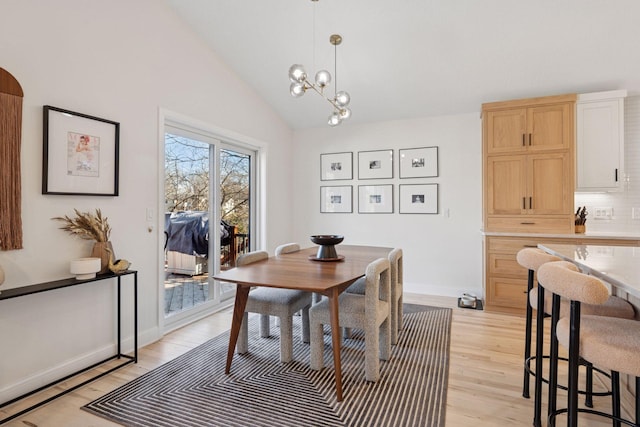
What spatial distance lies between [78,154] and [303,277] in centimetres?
183

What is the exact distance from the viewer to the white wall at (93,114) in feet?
6.78

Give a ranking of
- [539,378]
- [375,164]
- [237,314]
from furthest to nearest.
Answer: [375,164] < [237,314] < [539,378]

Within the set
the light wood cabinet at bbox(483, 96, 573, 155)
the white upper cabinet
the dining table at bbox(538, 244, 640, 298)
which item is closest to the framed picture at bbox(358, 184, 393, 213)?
the light wood cabinet at bbox(483, 96, 573, 155)

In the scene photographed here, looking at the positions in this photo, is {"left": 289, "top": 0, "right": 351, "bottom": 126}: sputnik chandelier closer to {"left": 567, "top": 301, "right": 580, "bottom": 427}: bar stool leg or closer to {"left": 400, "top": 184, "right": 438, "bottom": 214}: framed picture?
{"left": 567, "top": 301, "right": 580, "bottom": 427}: bar stool leg

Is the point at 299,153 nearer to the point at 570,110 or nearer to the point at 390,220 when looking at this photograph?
the point at 390,220

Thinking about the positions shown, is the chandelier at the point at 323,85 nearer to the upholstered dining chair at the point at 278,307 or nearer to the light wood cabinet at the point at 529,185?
the upholstered dining chair at the point at 278,307

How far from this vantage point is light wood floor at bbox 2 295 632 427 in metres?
1.85

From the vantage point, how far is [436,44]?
3.24m

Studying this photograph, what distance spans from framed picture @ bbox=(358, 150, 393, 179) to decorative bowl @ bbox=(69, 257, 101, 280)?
3465 mm

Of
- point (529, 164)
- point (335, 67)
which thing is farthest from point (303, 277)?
point (529, 164)

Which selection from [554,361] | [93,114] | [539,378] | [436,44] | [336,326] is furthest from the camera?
[436,44]

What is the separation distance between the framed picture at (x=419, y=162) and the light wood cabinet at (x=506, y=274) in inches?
47.6

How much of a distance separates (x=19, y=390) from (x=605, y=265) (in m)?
3.37

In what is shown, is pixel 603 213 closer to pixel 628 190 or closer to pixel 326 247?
pixel 628 190
